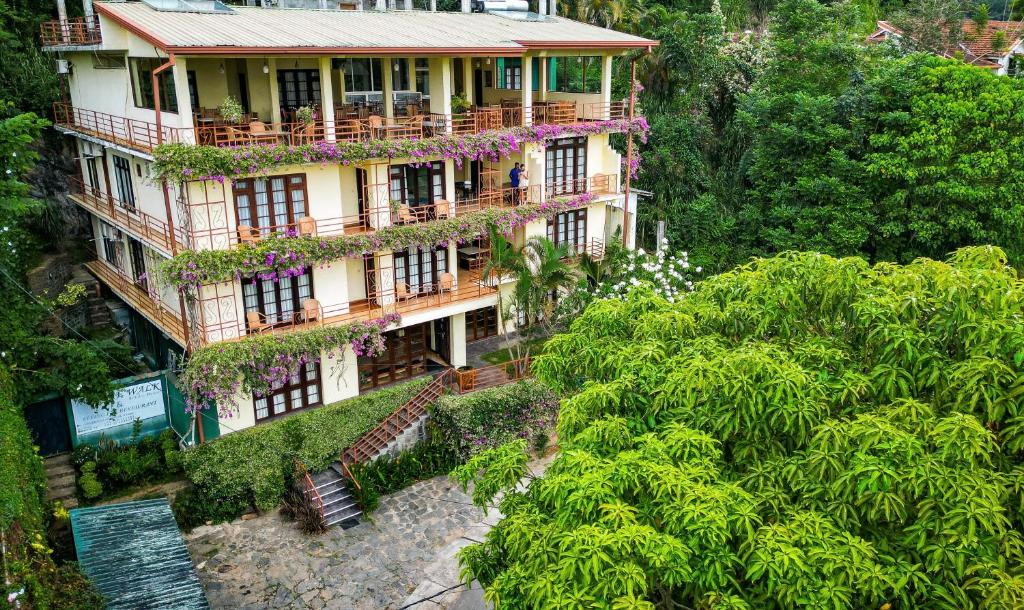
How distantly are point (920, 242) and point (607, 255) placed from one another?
1414 centimetres

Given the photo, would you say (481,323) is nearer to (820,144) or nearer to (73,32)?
(820,144)

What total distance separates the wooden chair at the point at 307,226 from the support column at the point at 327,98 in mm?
2756

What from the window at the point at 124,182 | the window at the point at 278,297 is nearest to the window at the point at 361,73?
the window at the point at 278,297

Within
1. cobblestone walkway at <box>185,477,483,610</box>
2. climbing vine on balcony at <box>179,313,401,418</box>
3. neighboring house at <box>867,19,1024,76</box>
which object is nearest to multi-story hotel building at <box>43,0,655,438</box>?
climbing vine on balcony at <box>179,313,401,418</box>

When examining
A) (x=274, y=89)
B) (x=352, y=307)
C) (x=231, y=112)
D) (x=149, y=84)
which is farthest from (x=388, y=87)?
(x=352, y=307)

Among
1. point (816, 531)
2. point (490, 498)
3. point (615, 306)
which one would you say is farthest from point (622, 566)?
point (615, 306)

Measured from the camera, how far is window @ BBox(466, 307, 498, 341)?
105 ft

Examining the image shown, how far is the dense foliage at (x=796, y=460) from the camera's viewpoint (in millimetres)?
9945

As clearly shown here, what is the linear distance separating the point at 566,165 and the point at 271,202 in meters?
13.7

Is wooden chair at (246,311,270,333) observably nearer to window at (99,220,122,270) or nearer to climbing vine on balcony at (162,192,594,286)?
climbing vine on balcony at (162,192,594,286)

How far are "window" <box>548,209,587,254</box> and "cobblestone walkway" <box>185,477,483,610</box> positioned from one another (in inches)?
521

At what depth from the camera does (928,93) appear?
31.9 m

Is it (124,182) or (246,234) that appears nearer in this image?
(246,234)

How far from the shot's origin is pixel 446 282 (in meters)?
28.2
